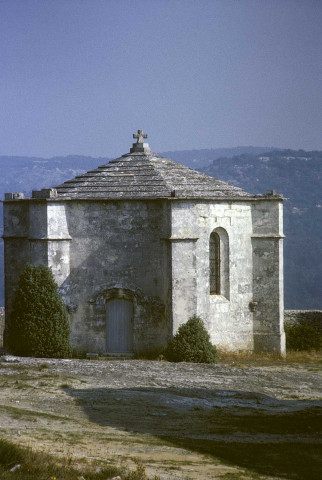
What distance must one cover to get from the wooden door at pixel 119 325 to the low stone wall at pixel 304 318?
8659 mm

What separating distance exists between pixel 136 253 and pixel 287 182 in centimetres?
9197

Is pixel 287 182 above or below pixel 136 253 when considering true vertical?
above

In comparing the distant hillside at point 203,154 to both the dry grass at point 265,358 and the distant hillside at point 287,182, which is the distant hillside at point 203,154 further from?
the dry grass at point 265,358

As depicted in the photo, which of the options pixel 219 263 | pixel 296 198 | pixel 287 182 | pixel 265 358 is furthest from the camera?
pixel 287 182

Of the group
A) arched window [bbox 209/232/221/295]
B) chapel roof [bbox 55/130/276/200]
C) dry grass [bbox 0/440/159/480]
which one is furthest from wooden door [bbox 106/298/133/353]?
dry grass [bbox 0/440/159/480]

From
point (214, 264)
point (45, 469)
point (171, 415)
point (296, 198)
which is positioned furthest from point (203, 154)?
point (45, 469)

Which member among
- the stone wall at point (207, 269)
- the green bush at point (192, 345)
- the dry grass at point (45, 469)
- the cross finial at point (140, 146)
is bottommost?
the dry grass at point (45, 469)

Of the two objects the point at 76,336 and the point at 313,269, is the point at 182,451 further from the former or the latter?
the point at 313,269

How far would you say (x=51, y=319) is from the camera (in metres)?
24.5

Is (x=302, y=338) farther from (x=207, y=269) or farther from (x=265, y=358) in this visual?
(x=207, y=269)

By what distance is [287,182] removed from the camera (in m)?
115

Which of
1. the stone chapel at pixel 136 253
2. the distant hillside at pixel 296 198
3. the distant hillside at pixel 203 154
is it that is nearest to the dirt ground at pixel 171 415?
the stone chapel at pixel 136 253

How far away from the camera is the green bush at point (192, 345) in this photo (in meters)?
24.5

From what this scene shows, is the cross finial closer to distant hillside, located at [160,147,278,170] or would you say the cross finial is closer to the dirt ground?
the dirt ground
